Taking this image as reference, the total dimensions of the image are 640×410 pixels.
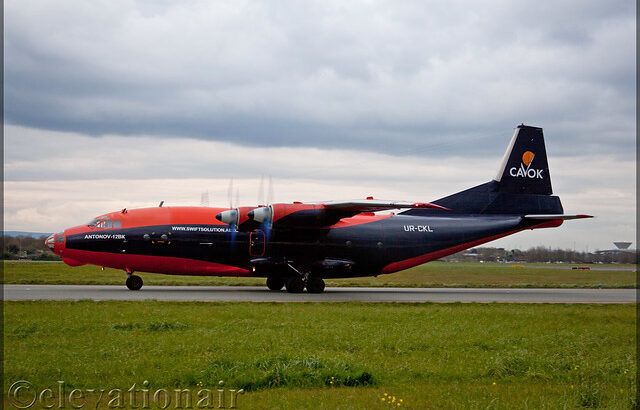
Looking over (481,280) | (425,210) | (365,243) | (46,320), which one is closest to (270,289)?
(365,243)

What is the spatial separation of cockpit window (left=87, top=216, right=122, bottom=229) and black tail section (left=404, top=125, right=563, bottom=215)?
49.1 ft

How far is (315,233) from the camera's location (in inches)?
1059

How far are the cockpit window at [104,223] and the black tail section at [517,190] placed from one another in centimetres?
1497

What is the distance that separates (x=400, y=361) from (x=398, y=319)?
626cm

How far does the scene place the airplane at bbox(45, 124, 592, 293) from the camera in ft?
82.9

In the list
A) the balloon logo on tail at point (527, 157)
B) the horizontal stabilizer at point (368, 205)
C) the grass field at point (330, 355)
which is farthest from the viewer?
the balloon logo on tail at point (527, 157)

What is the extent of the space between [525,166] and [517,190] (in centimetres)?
141

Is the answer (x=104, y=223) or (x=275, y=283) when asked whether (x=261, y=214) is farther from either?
(x=104, y=223)

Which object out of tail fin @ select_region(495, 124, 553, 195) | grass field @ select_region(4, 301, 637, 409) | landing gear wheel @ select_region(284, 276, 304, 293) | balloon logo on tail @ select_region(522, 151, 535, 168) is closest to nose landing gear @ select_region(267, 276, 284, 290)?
landing gear wheel @ select_region(284, 276, 304, 293)

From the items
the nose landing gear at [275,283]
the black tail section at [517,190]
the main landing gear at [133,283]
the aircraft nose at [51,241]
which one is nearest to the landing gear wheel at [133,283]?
the main landing gear at [133,283]

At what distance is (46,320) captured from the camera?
14320mm

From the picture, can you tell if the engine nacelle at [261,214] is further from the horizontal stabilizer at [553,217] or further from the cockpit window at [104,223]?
the horizontal stabilizer at [553,217]

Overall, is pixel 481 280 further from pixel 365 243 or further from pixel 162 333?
pixel 162 333

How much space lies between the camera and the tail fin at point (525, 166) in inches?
1216
